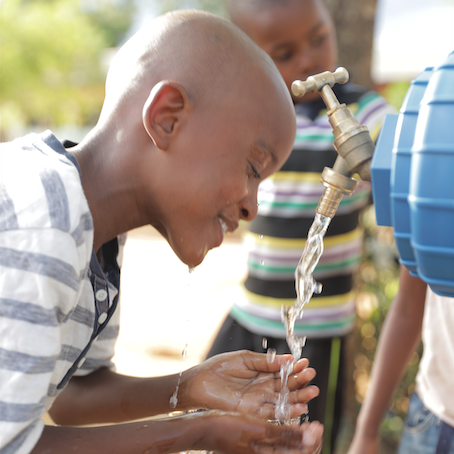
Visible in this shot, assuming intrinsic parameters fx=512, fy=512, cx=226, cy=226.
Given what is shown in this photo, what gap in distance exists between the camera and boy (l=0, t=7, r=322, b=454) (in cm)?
89

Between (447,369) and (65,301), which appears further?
(447,369)

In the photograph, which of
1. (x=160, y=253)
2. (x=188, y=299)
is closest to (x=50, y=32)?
(x=160, y=253)

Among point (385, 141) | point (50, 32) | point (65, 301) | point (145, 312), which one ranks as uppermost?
point (385, 141)

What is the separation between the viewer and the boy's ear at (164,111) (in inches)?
43.8

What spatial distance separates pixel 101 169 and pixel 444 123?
0.72 meters

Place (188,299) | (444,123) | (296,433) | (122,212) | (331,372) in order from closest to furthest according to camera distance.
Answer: (444,123), (296,433), (122,212), (331,372), (188,299)

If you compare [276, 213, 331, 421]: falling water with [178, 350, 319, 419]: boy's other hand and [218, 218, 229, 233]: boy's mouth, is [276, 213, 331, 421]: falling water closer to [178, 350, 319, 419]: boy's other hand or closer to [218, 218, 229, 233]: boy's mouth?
[178, 350, 319, 419]: boy's other hand

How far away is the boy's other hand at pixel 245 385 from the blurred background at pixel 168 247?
0.77 meters

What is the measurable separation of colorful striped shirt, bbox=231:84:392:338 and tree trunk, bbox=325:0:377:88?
88 centimetres

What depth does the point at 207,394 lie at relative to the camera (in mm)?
1248

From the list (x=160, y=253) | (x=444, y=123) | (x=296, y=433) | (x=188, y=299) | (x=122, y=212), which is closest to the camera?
(x=444, y=123)

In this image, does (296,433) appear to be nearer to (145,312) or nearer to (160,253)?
(145,312)

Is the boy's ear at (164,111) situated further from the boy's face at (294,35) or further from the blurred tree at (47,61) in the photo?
the blurred tree at (47,61)

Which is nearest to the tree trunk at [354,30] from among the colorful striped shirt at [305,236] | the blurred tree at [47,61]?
the colorful striped shirt at [305,236]
